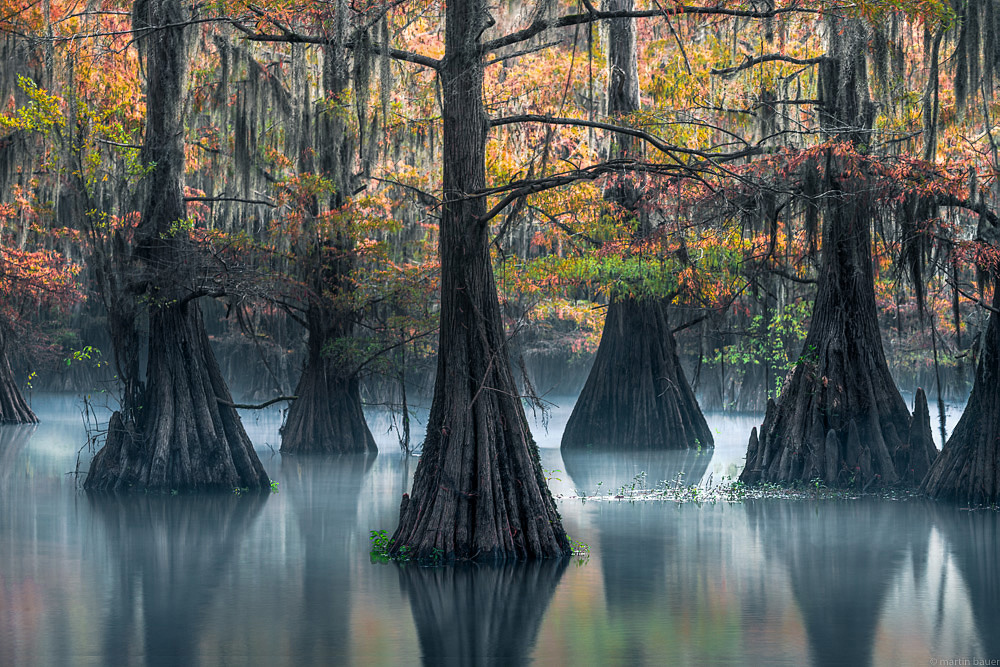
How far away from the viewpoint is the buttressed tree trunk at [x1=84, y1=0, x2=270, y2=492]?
1645 cm

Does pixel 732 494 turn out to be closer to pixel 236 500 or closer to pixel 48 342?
pixel 236 500

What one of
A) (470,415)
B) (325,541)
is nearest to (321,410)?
(325,541)

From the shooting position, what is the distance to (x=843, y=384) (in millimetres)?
16344

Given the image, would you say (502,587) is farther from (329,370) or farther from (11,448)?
(11,448)

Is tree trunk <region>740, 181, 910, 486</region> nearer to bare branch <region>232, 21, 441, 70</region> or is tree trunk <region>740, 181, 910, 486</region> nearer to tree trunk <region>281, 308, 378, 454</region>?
bare branch <region>232, 21, 441, 70</region>

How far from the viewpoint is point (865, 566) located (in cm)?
1151

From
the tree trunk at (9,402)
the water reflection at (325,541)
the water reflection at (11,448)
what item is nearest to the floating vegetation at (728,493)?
the water reflection at (325,541)

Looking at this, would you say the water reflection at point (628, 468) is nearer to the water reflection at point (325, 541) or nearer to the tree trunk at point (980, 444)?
the water reflection at point (325, 541)

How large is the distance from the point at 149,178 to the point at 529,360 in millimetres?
22950

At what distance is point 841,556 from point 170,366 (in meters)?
9.25

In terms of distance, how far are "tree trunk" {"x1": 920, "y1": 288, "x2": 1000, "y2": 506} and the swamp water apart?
0.39 meters

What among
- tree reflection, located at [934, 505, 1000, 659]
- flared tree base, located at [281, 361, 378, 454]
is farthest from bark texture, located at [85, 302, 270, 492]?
tree reflection, located at [934, 505, 1000, 659]

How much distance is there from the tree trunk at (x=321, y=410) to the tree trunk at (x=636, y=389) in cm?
422

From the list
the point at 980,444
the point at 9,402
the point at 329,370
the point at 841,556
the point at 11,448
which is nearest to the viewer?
the point at 841,556
